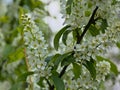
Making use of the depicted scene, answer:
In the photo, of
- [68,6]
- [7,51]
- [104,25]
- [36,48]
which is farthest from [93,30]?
[7,51]

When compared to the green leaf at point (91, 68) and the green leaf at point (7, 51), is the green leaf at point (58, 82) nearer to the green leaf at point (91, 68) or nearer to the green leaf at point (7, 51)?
the green leaf at point (91, 68)

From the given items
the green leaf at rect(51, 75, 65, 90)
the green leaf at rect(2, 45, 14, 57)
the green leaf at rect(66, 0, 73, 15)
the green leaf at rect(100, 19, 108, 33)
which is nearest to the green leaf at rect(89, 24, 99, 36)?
the green leaf at rect(100, 19, 108, 33)

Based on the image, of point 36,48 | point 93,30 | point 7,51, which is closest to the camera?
point 36,48

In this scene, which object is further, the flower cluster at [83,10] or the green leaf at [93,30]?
the green leaf at [93,30]

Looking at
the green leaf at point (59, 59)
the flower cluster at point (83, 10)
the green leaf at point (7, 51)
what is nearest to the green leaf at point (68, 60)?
the green leaf at point (59, 59)

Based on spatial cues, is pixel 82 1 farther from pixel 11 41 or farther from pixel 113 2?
pixel 11 41

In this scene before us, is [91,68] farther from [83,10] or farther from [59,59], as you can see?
[83,10]

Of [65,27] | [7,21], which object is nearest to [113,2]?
[65,27]

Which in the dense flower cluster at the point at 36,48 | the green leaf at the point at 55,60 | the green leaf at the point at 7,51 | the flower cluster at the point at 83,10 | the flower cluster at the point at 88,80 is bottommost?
the green leaf at the point at 7,51
